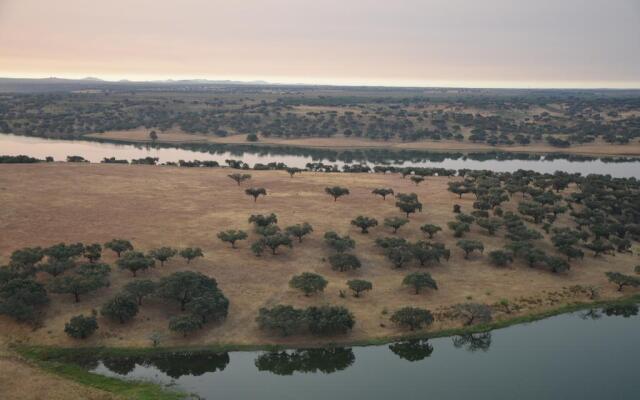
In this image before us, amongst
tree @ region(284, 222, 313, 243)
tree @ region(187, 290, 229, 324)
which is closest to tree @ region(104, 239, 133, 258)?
tree @ region(187, 290, 229, 324)

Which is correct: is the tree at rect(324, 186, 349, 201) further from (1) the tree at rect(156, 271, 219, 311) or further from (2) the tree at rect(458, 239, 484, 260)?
(1) the tree at rect(156, 271, 219, 311)

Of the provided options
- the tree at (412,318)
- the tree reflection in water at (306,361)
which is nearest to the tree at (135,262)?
the tree reflection in water at (306,361)

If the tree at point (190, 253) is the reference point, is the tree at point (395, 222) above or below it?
above

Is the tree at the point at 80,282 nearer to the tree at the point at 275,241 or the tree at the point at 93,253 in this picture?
the tree at the point at 93,253

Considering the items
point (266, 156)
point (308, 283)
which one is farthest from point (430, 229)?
point (266, 156)

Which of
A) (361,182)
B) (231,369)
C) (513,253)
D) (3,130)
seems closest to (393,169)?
(361,182)

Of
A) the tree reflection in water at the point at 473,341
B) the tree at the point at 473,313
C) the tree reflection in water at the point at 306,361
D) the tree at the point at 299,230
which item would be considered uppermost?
the tree at the point at 299,230
